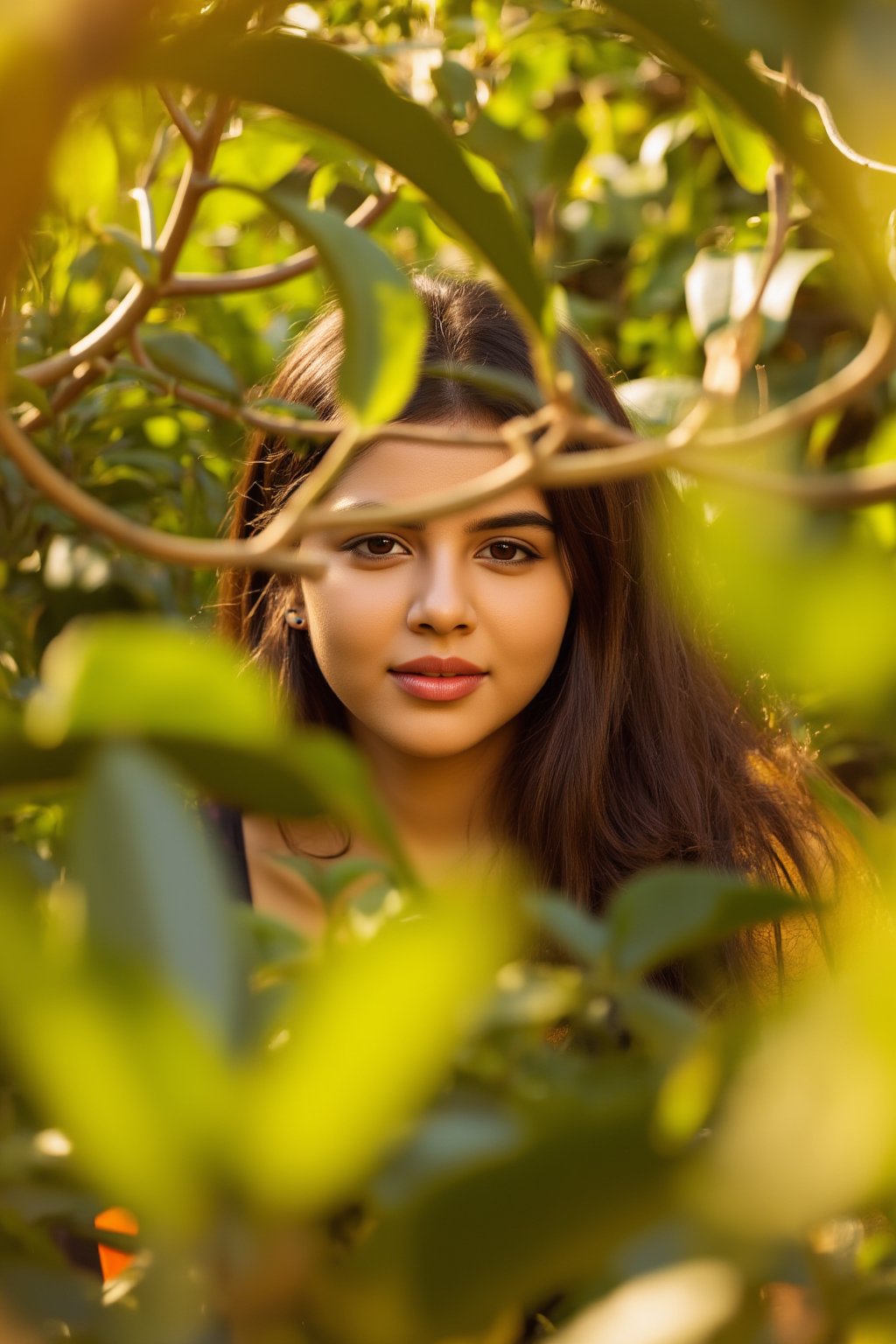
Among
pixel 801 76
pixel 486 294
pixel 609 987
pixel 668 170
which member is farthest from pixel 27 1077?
pixel 668 170

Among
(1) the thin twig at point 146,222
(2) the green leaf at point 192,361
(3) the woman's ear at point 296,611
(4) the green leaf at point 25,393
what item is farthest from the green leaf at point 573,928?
(3) the woman's ear at point 296,611

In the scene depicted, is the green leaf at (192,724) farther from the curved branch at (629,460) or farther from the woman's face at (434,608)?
the woman's face at (434,608)

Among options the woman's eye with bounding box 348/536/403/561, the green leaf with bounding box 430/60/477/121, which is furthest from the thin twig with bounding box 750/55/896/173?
the woman's eye with bounding box 348/536/403/561

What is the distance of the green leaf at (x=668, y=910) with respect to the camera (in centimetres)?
35

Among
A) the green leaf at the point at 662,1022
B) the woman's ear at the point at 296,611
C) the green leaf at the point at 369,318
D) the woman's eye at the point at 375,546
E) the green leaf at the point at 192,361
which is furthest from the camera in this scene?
the woman's ear at the point at 296,611

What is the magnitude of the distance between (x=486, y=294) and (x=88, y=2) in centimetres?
145

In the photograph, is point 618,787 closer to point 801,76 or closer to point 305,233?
point 305,233

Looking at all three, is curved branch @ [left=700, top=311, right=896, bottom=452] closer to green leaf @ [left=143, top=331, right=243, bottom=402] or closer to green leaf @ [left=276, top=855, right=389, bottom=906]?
green leaf @ [left=276, top=855, right=389, bottom=906]

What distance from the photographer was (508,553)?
4.64ft

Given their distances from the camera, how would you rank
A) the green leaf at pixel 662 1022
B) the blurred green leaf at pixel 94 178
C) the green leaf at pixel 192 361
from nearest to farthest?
the green leaf at pixel 662 1022 < the green leaf at pixel 192 361 < the blurred green leaf at pixel 94 178

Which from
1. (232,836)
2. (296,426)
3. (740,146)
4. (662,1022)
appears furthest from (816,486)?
(232,836)

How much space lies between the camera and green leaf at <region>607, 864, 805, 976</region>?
35cm

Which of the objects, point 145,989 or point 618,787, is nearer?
point 145,989

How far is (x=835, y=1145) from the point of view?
0.24m
